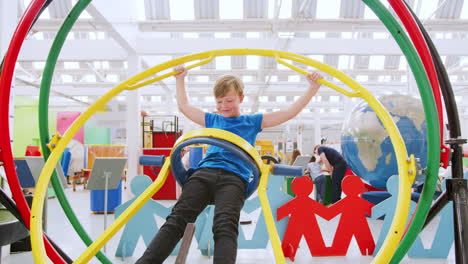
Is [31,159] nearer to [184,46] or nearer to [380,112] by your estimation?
[380,112]

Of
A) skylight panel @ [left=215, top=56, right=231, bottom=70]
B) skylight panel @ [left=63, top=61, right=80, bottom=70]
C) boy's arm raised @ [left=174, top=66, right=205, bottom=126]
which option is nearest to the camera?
boy's arm raised @ [left=174, top=66, right=205, bottom=126]

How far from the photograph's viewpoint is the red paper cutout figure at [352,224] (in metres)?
3.39

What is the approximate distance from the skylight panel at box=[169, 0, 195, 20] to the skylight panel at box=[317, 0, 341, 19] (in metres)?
2.67

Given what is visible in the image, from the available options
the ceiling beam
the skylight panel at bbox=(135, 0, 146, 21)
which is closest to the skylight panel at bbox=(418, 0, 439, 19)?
the ceiling beam

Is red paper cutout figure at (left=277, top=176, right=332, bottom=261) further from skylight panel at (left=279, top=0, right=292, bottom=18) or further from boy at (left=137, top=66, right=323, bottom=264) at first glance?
skylight panel at (left=279, top=0, right=292, bottom=18)

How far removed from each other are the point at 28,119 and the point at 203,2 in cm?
771

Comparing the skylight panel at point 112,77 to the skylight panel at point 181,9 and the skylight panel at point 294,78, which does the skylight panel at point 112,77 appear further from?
the skylight panel at point 294,78

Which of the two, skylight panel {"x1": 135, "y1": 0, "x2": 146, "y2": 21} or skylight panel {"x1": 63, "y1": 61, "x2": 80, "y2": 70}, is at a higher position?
skylight panel {"x1": 135, "y1": 0, "x2": 146, "y2": 21}

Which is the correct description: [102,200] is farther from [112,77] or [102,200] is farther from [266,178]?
[112,77]

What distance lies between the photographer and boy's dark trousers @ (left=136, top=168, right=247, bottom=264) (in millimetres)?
1442

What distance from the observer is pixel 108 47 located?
23.3 ft

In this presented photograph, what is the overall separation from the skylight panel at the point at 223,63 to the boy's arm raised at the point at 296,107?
9.02 meters

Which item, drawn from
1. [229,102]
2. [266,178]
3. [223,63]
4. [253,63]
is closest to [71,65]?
[223,63]

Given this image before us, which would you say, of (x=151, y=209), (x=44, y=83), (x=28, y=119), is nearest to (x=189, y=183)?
(x=44, y=83)
